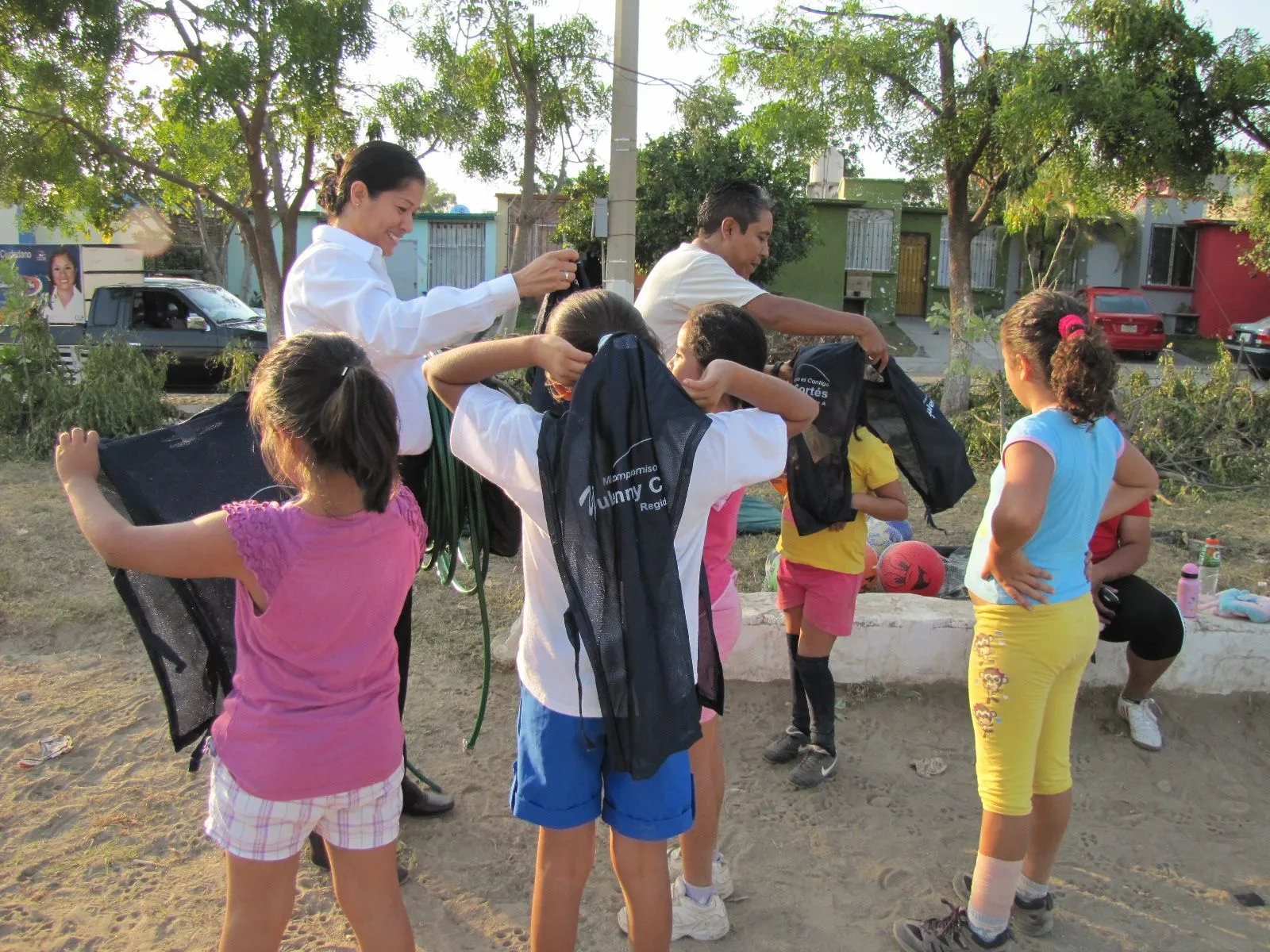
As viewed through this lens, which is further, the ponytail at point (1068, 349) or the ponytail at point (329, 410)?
the ponytail at point (1068, 349)

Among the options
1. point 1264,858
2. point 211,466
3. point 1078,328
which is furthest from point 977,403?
point 211,466

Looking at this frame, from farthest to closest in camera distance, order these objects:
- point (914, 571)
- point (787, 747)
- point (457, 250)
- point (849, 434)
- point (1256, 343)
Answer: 1. point (457, 250)
2. point (1256, 343)
3. point (914, 571)
4. point (787, 747)
5. point (849, 434)

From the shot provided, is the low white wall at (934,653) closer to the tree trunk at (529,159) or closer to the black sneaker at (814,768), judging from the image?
the black sneaker at (814,768)

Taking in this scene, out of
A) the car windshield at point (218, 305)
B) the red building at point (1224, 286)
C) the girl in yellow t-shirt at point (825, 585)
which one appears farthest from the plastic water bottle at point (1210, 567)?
the red building at point (1224, 286)

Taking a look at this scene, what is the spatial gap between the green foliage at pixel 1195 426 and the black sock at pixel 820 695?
520cm

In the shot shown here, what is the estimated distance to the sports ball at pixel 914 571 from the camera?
4766 mm

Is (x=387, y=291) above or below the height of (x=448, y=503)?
above

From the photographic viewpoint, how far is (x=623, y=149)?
7.91 m

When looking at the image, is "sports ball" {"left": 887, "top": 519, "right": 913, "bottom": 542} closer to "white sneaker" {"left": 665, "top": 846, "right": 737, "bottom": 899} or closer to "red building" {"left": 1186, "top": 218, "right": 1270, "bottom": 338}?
"white sneaker" {"left": 665, "top": 846, "right": 737, "bottom": 899}

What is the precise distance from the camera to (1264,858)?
3.12 meters

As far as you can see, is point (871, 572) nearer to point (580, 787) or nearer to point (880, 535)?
point (880, 535)

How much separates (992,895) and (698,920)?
751 mm

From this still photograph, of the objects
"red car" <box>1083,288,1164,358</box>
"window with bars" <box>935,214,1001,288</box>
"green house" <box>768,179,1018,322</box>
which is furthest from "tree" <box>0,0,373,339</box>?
"window with bars" <box>935,214,1001,288</box>

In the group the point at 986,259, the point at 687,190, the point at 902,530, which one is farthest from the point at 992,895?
the point at 986,259
